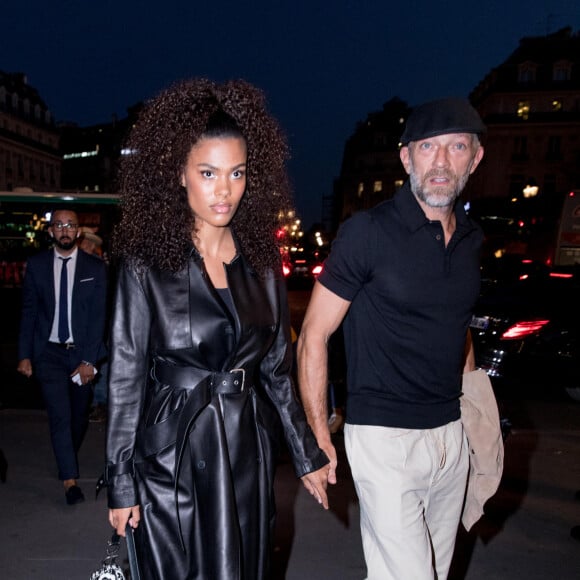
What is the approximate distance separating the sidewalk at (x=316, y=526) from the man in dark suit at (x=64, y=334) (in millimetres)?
402

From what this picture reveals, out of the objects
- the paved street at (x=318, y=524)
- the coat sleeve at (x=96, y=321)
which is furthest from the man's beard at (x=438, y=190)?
the coat sleeve at (x=96, y=321)

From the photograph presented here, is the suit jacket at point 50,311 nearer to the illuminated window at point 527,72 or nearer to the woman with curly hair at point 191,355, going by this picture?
the woman with curly hair at point 191,355

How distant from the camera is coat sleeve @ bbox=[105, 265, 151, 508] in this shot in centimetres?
208

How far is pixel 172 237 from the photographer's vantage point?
2188 millimetres

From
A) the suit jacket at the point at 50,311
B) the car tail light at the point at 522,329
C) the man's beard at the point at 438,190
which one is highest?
the man's beard at the point at 438,190

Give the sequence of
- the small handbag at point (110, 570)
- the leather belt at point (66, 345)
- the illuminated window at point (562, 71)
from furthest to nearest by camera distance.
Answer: the illuminated window at point (562, 71) → the leather belt at point (66, 345) → the small handbag at point (110, 570)

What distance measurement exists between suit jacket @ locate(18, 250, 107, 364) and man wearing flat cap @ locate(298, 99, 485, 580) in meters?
2.50

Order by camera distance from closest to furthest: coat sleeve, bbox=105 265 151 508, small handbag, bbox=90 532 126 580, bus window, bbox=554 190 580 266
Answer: coat sleeve, bbox=105 265 151 508 → small handbag, bbox=90 532 126 580 → bus window, bbox=554 190 580 266

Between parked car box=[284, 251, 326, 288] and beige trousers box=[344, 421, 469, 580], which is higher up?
beige trousers box=[344, 421, 469, 580]

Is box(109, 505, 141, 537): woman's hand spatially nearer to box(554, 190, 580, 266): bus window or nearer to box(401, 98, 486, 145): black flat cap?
Answer: box(401, 98, 486, 145): black flat cap

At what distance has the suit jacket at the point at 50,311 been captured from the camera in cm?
445

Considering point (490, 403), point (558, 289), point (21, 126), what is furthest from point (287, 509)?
point (21, 126)

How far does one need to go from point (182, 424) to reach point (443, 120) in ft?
5.14

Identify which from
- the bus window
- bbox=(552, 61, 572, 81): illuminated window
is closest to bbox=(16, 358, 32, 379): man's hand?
the bus window
